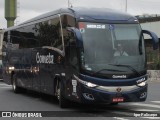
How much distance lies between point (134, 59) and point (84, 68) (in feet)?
5.17

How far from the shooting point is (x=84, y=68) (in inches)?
530

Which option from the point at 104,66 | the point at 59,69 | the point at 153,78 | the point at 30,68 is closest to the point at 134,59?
the point at 104,66

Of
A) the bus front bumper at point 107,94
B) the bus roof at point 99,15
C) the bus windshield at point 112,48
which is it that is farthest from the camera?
the bus roof at point 99,15

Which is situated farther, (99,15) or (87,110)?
(87,110)

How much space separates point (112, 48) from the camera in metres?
13.8

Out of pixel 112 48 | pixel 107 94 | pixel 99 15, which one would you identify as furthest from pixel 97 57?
pixel 99 15

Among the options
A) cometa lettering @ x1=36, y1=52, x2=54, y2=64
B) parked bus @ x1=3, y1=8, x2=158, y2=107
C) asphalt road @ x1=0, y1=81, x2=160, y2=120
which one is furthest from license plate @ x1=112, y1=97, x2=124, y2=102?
cometa lettering @ x1=36, y1=52, x2=54, y2=64

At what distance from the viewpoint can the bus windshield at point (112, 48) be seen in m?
13.5

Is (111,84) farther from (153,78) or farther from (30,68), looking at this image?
(153,78)

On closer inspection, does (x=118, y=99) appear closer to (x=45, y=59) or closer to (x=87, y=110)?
(x=87, y=110)

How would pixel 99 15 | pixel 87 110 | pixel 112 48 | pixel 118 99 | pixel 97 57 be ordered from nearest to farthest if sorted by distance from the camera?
pixel 118 99, pixel 97 57, pixel 112 48, pixel 99 15, pixel 87 110

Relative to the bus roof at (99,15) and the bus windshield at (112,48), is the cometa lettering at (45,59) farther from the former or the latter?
the bus windshield at (112,48)

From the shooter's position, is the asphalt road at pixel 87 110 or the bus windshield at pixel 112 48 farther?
the bus windshield at pixel 112 48

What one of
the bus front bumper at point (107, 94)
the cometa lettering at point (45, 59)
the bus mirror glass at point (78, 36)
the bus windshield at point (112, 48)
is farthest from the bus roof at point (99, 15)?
the bus front bumper at point (107, 94)
